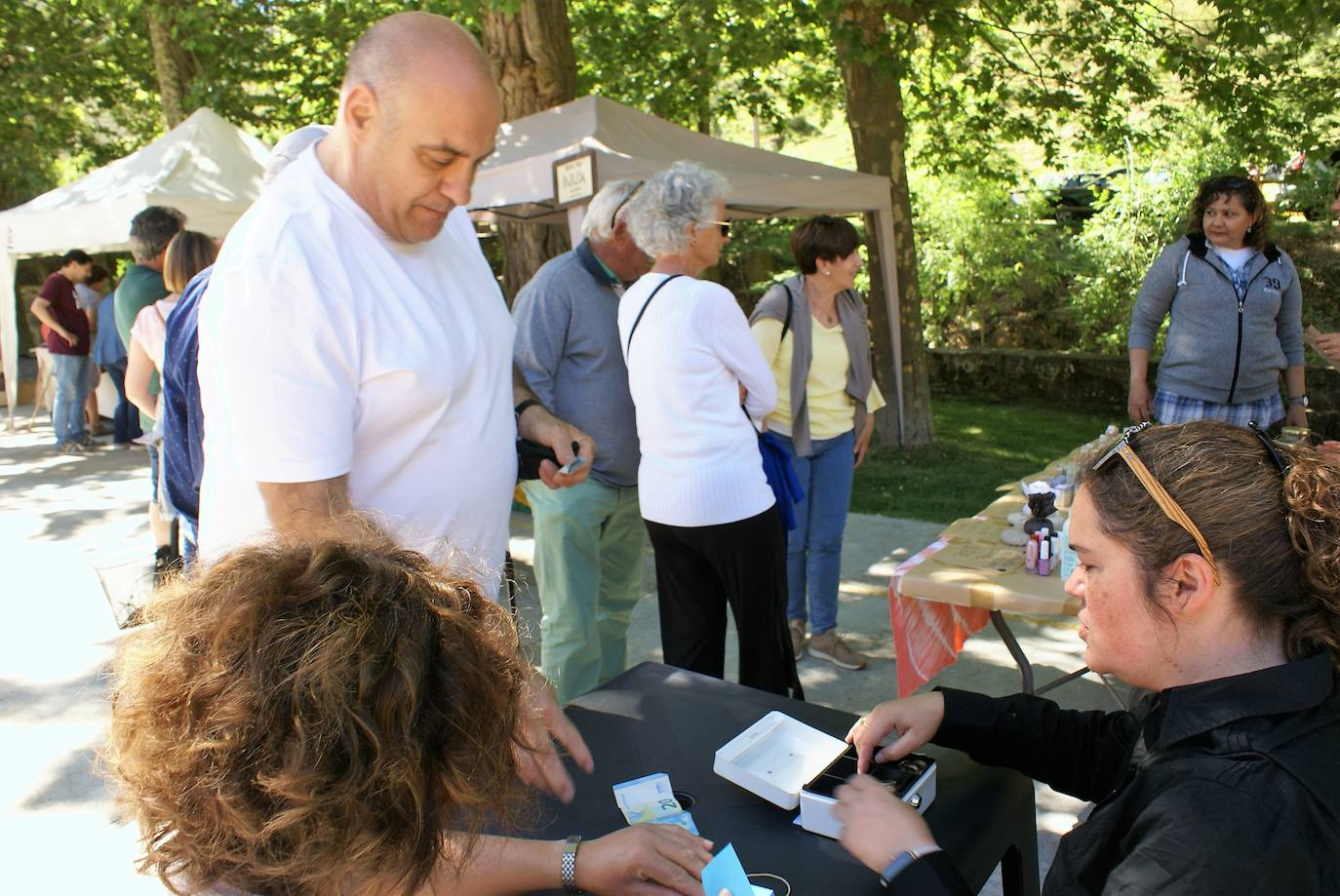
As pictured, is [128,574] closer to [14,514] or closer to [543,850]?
[543,850]

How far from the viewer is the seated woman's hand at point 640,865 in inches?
51.3

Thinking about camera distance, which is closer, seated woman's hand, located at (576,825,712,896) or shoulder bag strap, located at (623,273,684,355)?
seated woman's hand, located at (576,825,712,896)

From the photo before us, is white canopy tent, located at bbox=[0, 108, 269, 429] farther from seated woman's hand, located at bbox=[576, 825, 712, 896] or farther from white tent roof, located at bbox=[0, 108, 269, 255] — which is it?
seated woman's hand, located at bbox=[576, 825, 712, 896]

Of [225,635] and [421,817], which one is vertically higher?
[225,635]

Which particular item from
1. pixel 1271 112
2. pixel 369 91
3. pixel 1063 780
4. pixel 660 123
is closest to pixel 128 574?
pixel 369 91

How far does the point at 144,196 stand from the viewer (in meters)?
7.57

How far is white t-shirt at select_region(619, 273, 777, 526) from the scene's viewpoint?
2.71 meters

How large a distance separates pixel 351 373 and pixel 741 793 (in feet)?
2.98

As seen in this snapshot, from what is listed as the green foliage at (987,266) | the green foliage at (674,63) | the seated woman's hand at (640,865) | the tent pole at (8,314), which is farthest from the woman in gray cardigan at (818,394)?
the tent pole at (8,314)

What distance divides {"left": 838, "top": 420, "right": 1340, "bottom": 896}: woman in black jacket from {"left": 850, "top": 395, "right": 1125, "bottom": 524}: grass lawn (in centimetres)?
482

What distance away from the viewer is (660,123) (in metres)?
6.38

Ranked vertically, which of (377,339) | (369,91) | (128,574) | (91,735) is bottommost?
(91,735)

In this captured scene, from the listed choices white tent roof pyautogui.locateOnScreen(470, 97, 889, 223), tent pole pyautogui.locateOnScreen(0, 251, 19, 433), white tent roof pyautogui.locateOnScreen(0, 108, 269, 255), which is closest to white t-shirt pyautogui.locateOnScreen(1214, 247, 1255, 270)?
white tent roof pyautogui.locateOnScreen(470, 97, 889, 223)

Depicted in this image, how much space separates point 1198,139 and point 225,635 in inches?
429
